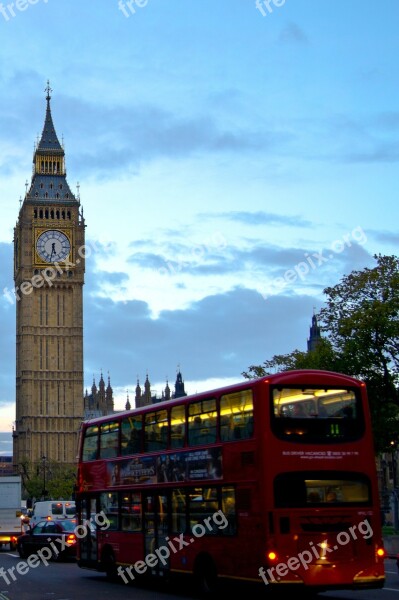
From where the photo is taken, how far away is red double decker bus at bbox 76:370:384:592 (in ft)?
64.5

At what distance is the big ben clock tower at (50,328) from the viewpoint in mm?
132000

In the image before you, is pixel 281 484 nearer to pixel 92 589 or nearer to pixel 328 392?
pixel 328 392

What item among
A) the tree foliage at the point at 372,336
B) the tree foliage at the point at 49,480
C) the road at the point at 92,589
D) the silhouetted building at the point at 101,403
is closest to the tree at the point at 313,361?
the tree foliage at the point at 372,336

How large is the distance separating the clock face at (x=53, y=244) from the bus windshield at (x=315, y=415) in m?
114

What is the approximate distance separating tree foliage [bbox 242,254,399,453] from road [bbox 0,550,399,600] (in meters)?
20.2

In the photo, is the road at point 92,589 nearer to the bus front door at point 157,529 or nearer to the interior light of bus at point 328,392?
the bus front door at point 157,529

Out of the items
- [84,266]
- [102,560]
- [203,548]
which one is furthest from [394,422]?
[84,266]

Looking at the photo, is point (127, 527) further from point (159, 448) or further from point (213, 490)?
point (213, 490)

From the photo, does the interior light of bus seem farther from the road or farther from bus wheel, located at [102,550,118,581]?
bus wheel, located at [102,550,118,581]

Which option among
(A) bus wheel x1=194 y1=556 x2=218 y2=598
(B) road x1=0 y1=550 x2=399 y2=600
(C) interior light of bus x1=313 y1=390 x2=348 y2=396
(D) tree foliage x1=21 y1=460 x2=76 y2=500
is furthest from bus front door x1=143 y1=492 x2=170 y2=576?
(D) tree foliage x1=21 y1=460 x2=76 y2=500

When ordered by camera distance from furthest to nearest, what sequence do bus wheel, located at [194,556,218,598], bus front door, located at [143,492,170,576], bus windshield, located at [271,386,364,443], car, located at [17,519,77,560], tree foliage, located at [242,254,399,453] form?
tree foliage, located at [242,254,399,453]
car, located at [17,519,77,560]
bus front door, located at [143,492,170,576]
bus wheel, located at [194,556,218,598]
bus windshield, located at [271,386,364,443]

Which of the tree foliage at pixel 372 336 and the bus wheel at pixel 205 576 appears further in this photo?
the tree foliage at pixel 372 336

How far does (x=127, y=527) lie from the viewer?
85.2 feet

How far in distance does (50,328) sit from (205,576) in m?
113
